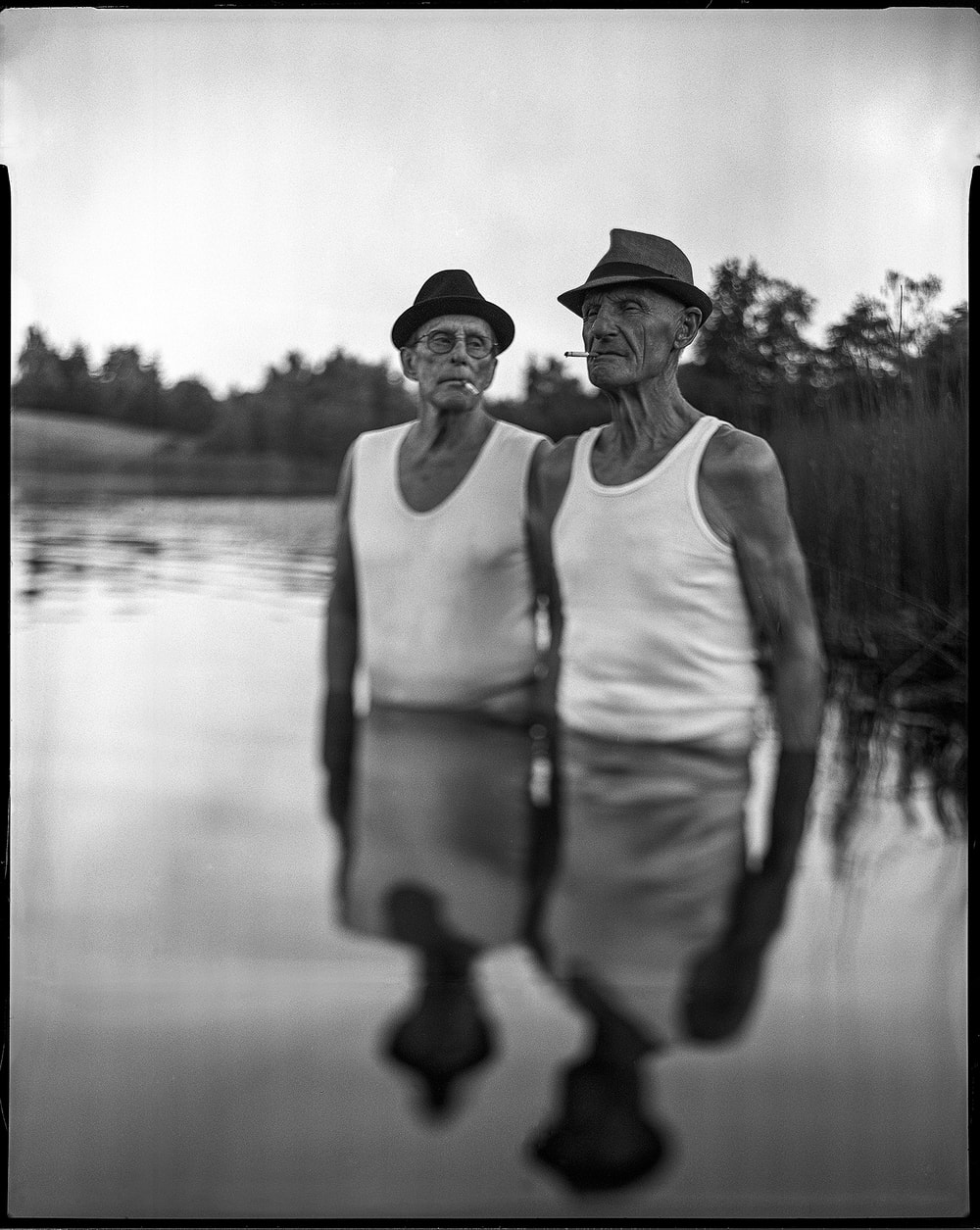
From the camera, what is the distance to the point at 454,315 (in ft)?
9.09

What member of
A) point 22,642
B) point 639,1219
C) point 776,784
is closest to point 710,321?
point 776,784

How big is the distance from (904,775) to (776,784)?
0.91ft

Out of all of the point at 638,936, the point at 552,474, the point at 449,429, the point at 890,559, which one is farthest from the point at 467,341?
the point at 638,936

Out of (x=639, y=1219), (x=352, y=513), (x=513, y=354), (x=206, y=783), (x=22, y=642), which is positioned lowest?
(x=639, y=1219)

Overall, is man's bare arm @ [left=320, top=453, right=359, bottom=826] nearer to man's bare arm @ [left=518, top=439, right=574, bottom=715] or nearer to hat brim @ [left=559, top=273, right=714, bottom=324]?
man's bare arm @ [left=518, top=439, right=574, bottom=715]

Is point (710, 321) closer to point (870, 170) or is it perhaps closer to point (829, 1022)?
point (870, 170)

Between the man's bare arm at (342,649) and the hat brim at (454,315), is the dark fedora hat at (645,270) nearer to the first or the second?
the hat brim at (454,315)

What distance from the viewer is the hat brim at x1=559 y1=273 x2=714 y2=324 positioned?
2.74 metres

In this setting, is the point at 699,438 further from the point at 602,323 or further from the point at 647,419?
the point at 602,323

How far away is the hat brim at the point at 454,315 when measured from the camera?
9.04 feet

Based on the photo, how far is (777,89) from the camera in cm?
275

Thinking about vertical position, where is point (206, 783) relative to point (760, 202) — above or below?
below

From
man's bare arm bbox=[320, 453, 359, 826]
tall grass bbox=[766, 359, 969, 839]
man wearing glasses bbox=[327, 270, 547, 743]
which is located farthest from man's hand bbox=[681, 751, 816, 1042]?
man's bare arm bbox=[320, 453, 359, 826]

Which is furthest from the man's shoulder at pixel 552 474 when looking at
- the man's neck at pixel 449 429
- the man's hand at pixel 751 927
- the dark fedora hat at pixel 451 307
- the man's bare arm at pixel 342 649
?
the man's hand at pixel 751 927
